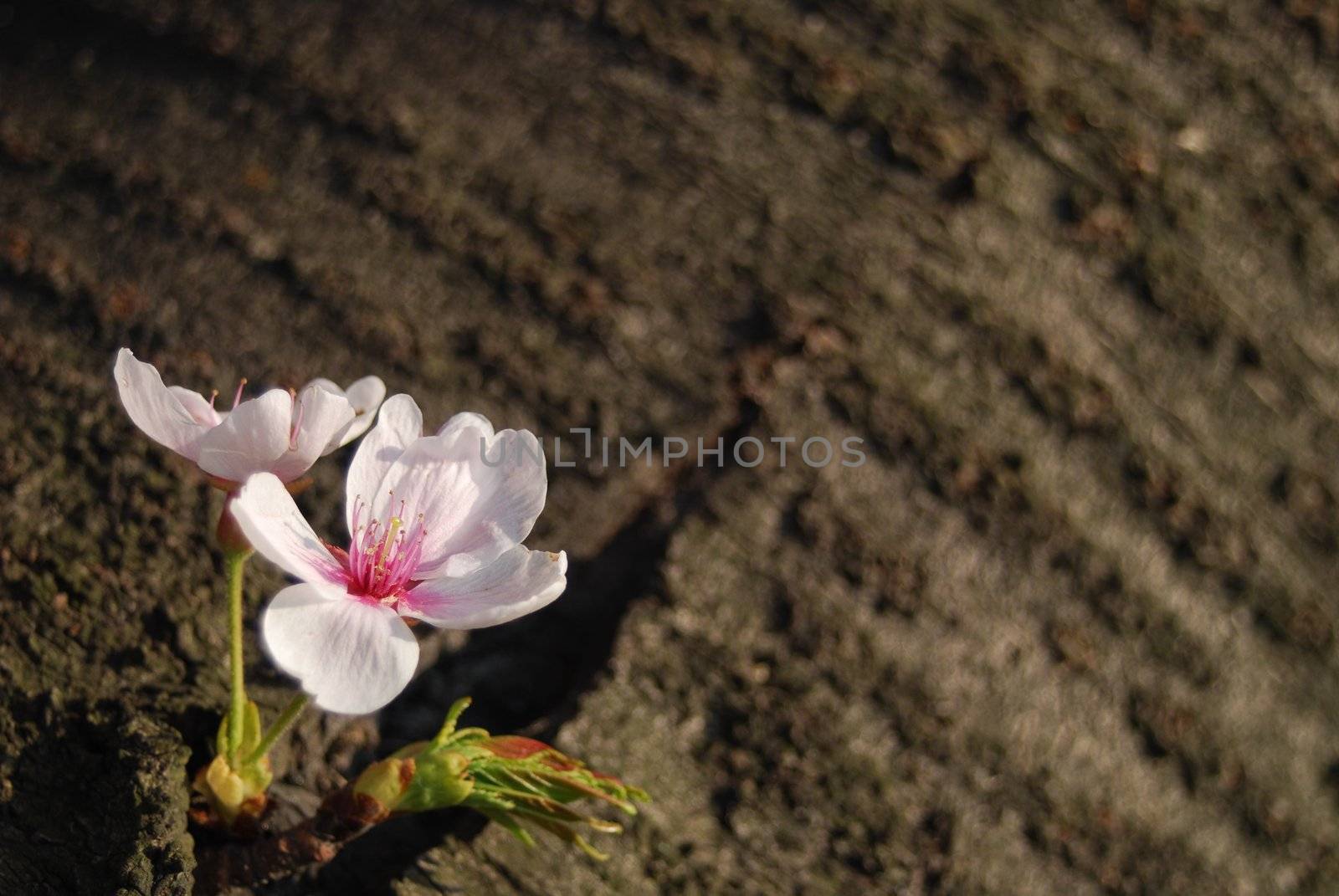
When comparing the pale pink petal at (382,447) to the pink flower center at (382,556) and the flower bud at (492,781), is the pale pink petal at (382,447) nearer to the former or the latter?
the pink flower center at (382,556)

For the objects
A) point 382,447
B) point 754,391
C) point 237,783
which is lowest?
point 237,783

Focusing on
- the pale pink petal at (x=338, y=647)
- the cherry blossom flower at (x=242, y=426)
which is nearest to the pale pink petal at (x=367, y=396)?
the cherry blossom flower at (x=242, y=426)

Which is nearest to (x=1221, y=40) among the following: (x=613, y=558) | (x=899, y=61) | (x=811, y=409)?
(x=899, y=61)

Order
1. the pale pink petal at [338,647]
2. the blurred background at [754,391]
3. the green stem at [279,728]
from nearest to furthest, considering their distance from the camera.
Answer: the pale pink petal at [338,647] → the green stem at [279,728] → the blurred background at [754,391]

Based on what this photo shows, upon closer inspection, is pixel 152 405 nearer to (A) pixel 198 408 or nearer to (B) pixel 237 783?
(A) pixel 198 408

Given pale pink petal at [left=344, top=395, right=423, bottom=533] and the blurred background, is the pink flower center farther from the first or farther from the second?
the blurred background

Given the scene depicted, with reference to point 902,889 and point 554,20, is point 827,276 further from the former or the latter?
point 902,889

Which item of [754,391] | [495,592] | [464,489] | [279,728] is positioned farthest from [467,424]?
[754,391]

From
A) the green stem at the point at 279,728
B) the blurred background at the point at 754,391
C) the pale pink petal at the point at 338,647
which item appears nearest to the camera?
the pale pink petal at the point at 338,647

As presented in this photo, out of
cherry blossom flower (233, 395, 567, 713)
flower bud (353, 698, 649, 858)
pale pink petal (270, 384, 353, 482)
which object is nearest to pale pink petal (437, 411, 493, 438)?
cherry blossom flower (233, 395, 567, 713)
